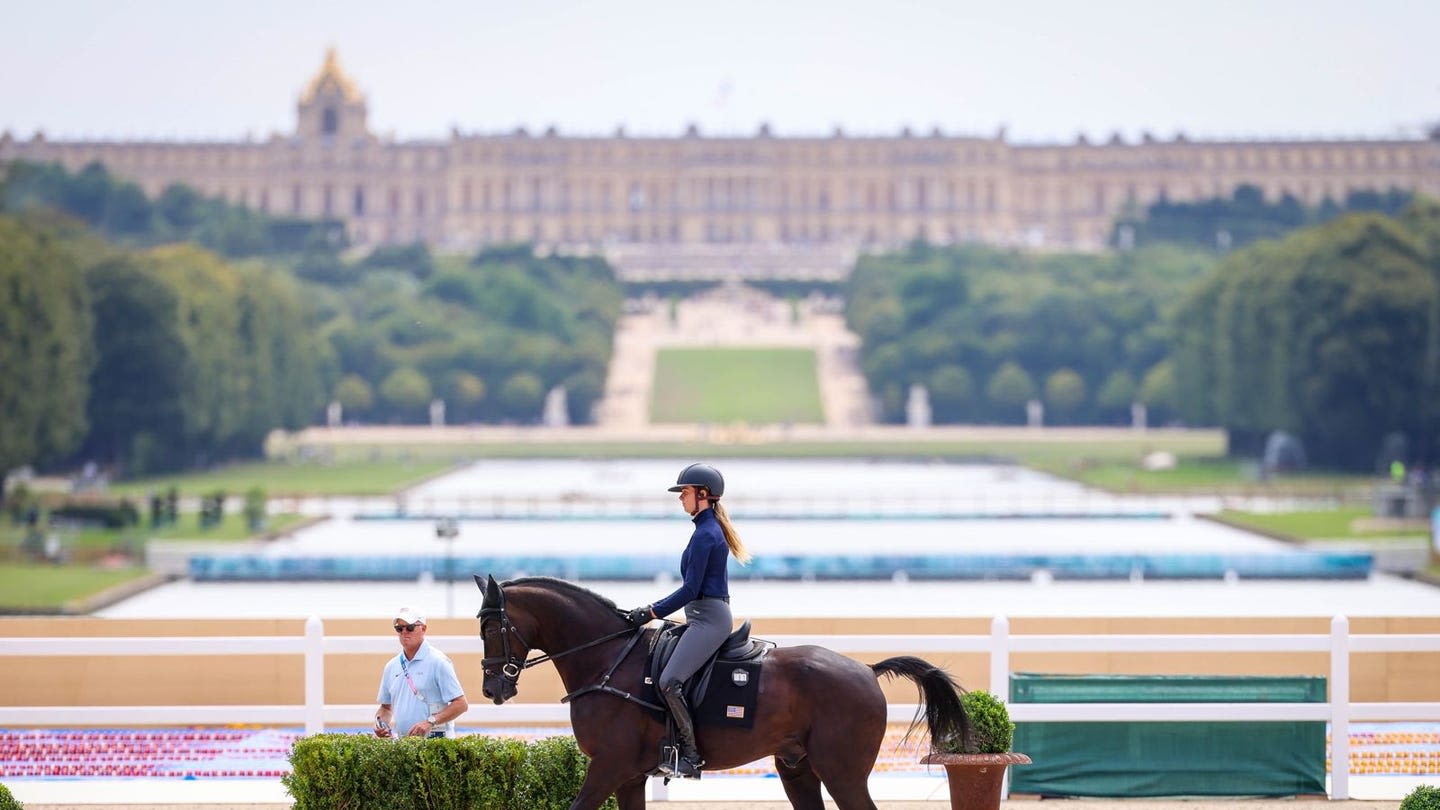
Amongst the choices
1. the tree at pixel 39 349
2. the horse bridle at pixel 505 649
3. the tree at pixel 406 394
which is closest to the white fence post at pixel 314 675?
the horse bridle at pixel 505 649

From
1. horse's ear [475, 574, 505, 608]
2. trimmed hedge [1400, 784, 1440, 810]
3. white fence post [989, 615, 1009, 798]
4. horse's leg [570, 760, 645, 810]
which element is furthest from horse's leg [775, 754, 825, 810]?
trimmed hedge [1400, 784, 1440, 810]

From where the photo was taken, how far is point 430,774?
7359 mm

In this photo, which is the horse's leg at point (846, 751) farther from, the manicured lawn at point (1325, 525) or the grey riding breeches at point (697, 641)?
the manicured lawn at point (1325, 525)

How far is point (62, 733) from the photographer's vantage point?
1139cm

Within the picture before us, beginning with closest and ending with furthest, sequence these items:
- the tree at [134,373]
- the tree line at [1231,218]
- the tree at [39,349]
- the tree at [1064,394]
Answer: the tree at [39,349] → the tree at [134,373] → the tree at [1064,394] → the tree line at [1231,218]

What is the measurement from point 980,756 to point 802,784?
2.36ft

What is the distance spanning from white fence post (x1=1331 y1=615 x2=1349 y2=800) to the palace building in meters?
90.9

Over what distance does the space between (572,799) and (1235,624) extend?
20.8ft

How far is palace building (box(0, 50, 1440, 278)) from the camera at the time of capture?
10281 centimetres

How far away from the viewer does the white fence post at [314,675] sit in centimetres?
844

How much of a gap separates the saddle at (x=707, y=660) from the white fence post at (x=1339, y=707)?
2746 mm

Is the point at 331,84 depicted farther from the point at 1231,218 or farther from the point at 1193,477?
the point at 1193,477

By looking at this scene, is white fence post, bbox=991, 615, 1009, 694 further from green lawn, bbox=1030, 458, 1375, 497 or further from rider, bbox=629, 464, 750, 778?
green lawn, bbox=1030, 458, 1375, 497

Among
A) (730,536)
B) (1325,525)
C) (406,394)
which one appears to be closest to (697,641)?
(730,536)
